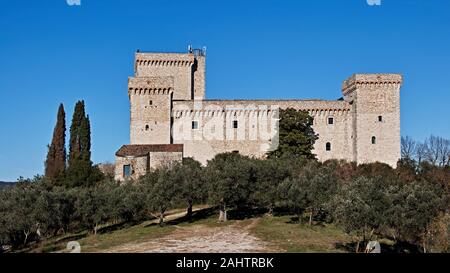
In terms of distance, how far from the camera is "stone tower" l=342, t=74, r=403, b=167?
1735 inches

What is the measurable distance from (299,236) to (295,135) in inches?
799

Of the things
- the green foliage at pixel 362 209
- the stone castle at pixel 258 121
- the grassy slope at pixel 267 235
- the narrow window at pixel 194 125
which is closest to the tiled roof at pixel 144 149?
the stone castle at pixel 258 121

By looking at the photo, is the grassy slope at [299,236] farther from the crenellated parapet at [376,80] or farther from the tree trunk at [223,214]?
the crenellated parapet at [376,80]

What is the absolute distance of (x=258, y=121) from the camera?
45062 mm

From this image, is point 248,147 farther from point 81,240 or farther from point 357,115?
point 81,240

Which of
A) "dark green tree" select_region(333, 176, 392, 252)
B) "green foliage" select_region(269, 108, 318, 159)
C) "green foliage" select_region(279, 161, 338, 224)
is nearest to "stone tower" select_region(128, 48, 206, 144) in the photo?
"green foliage" select_region(269, 108, 318, 159)

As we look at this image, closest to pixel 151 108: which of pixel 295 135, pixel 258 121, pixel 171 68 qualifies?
pixel 171 68

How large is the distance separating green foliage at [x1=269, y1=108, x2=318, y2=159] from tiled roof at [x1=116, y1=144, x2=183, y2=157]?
24.8 ft

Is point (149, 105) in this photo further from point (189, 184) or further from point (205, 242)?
point (205, 242)

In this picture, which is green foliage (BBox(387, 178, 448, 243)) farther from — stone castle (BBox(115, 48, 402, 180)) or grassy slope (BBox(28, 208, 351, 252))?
stone castle (BBox(115, 48, 402, 180))

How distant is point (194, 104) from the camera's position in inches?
1761

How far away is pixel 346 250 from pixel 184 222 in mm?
10590

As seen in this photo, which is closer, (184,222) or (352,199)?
(352,199)
